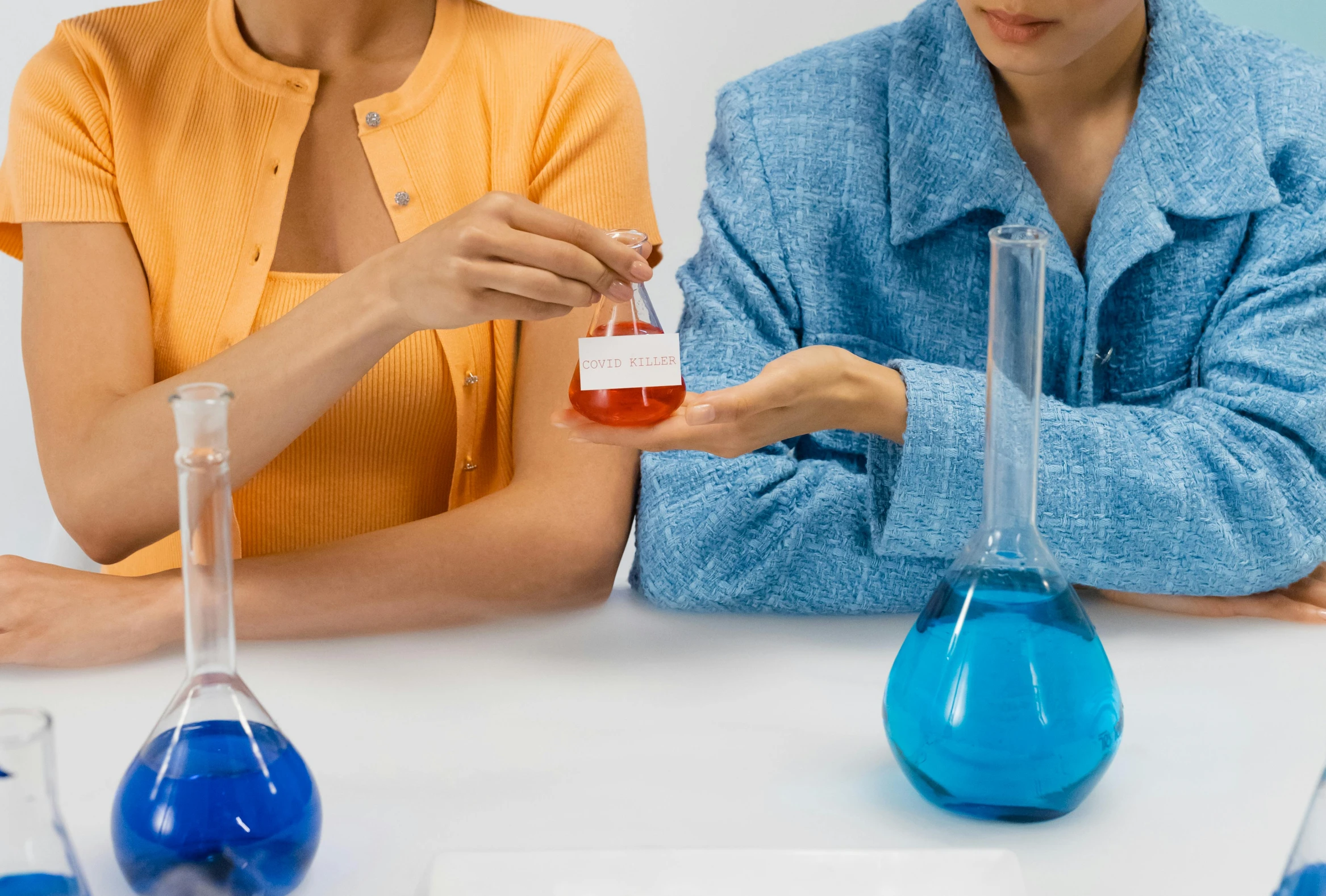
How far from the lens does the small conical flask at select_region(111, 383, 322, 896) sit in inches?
27.8

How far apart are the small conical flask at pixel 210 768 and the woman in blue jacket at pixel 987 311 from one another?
0.41m

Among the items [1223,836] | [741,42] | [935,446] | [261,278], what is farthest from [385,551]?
[741,42]

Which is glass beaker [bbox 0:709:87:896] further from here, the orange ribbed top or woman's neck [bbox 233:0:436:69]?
woman's neck [bbox 233:0:436:69]

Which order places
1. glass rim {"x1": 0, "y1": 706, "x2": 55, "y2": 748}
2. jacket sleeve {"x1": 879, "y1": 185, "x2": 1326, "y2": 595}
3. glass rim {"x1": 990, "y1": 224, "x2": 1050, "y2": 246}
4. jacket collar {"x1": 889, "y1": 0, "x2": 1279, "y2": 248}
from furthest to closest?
jacket collar {"x1": 889, "y1": 0, "x2": 1279, "y2": 248}, jacket sleeve {"x1": 879, "y1": 185, "x2": 1326, "y2": 595}, glass rim {"x1": 990, "y1": 224, "x2": 1050, "y2": 246}, glass rim {"x1": 0, "y1": 706, "x2": 55, "y2": 748}

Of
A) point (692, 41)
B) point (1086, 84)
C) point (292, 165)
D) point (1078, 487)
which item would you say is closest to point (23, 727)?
point (1078, 487)

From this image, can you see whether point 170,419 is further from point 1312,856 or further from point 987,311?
point 1312,856

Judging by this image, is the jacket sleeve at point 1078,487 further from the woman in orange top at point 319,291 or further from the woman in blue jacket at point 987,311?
the woman in orange top at point 319,291

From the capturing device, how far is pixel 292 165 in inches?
59.7

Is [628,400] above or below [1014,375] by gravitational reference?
below

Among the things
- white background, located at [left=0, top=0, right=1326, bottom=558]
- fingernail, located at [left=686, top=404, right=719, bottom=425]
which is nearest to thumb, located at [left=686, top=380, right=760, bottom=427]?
fingernail, located at [left=686, top=404, right=719, bottom=425]

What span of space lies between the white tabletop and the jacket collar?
44cm

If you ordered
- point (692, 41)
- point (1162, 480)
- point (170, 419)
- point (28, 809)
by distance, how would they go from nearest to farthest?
point (28, 809) < point (1162, 480) < point (170, 419) < point (692, 41)

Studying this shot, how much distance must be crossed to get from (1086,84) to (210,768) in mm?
1189

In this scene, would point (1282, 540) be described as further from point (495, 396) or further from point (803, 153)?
point (495, 396)
